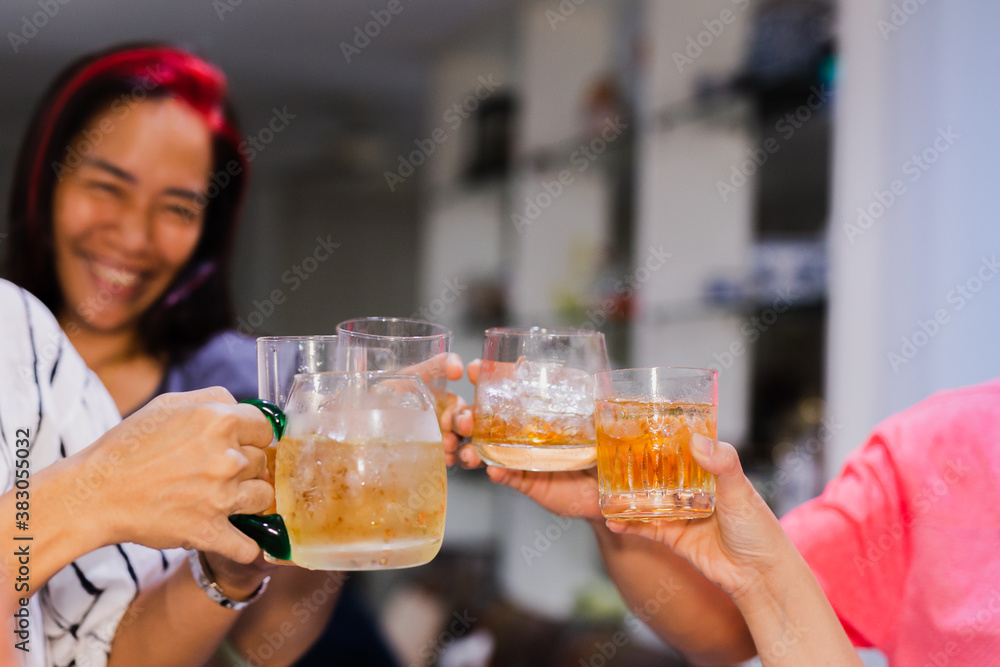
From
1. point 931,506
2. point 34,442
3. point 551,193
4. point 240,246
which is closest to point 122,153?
point 34,442

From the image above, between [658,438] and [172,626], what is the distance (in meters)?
0.70

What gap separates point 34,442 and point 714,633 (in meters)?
1.04

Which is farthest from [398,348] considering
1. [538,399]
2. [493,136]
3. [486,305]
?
[493,136]

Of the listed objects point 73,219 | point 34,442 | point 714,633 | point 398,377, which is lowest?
point 714,633

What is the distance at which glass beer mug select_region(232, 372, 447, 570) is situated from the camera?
2.66 feet

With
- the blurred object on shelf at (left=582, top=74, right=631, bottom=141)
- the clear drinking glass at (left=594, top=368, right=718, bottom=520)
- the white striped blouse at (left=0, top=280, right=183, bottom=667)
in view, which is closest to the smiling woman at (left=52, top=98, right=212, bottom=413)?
the white striped blouse at (left=0, top=280, right=183, bottom=667)

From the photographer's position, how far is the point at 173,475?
812 mm

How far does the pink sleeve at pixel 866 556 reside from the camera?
4.29 feet

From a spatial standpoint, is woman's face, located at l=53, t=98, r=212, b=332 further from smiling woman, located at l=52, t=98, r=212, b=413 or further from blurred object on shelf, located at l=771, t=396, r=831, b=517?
blurred object on shelf, located at l=771, t=396, r=831, b=517

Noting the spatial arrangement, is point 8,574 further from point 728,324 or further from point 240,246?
point 240,246

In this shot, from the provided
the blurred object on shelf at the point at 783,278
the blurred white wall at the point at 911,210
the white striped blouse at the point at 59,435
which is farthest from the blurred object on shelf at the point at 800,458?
the white striped blouse at the point at 59,435

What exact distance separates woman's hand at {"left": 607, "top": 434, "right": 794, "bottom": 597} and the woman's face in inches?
42.4

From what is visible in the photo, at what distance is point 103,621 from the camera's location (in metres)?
1.14

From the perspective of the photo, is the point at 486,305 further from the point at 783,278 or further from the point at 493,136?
the point at 783,278
